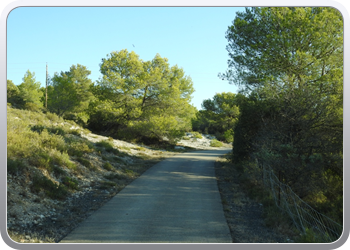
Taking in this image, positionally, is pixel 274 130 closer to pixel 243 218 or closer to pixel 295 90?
pixel 295 90

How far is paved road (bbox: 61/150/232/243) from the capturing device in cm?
538

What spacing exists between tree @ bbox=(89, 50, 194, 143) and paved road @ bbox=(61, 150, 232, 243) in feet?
60.9

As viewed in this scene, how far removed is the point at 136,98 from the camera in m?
30.1

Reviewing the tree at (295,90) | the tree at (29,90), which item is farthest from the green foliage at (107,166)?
the tree at (29,90)

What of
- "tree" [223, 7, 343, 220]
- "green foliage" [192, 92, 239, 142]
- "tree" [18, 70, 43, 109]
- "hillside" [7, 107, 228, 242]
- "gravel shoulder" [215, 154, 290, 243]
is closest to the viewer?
"gravel shoulder" [215, 154, 290, 243]

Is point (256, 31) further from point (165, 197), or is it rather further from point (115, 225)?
point (115, 225)

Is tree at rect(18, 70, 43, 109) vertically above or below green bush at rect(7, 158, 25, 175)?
above

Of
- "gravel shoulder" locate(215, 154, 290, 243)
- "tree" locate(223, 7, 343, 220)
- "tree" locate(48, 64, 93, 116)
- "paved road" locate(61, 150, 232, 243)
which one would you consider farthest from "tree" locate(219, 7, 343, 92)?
"tree" locate(48, 64, 93, 116)

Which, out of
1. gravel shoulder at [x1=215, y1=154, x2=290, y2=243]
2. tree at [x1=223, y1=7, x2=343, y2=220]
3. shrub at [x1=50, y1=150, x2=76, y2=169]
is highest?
tree at [x1=223, y1=7, x2=343, y2=220]

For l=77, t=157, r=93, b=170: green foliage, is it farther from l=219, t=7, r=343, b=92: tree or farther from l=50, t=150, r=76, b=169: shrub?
l=219, t=7, r=343, b=92: tree
